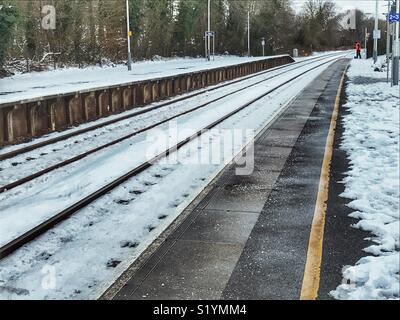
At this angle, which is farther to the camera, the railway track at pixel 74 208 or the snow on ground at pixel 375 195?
the railway track at pixel 74 208

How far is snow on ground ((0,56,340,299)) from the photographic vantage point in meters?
5.31

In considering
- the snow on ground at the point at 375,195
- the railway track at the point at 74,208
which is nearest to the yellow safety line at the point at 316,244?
the snow on ground at the point at 375,195

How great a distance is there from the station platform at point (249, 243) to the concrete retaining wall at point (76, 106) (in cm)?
682

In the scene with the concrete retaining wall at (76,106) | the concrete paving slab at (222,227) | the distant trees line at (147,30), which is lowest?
the concrete paving slab at (222,227)

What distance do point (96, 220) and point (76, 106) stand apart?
34.5 ft

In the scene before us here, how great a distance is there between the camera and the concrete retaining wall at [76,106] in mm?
13977

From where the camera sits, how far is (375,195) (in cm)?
765

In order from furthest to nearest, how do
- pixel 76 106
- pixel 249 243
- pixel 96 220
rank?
pixel 76 106
pixel 96 220
pixel 249 243

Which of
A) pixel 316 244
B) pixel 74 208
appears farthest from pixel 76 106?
pixel 316 244

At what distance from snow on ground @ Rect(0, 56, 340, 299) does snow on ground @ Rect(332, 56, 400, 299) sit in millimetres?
2386

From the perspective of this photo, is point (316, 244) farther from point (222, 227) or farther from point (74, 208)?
point (74, 208)

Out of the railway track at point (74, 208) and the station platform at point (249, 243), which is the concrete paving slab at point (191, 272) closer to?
the station platform at point (249, 243)

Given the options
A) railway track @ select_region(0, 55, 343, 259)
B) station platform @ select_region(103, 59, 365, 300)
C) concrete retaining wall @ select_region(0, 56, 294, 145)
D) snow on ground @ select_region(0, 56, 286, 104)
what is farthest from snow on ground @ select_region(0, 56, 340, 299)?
snow on ground @ select_region(0, 56, 286, 104)

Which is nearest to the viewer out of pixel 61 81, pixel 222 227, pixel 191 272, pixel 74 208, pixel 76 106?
pixel 191 272
